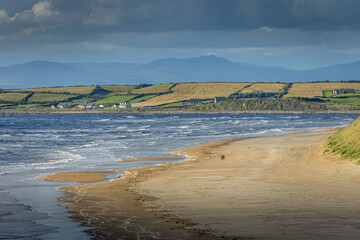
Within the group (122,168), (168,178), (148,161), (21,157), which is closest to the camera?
(168,178)

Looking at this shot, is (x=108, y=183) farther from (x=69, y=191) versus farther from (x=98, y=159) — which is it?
(x=98, y=159)

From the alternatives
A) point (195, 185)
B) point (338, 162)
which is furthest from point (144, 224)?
point (338, 162)

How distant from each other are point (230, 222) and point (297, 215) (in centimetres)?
249

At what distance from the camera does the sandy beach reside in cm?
1617

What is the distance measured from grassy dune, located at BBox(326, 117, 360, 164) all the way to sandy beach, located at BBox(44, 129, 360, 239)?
2.55 feet

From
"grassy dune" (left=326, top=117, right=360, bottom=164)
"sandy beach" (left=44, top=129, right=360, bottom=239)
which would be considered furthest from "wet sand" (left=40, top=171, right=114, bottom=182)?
"grassy dune" (left=326, top=117, right=360, bottom=164)

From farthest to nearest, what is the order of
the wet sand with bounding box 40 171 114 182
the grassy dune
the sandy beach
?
the grassy dune < the wet sand with bounding box 40 171 114 182 < the sandy beach

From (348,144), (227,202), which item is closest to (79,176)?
(227,202)

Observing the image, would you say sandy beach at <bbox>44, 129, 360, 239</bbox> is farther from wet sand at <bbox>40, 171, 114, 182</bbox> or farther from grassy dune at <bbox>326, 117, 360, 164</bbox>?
grassy dune at <bbox>326, 117, 360, 164</bbox>

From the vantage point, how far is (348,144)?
121 feet

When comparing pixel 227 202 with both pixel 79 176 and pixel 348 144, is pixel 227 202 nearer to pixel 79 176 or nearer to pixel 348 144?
pixel 79 176

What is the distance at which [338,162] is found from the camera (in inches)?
1321

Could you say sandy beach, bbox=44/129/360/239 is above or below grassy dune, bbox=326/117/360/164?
below

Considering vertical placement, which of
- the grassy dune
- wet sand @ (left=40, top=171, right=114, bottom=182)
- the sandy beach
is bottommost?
the sandy beach
